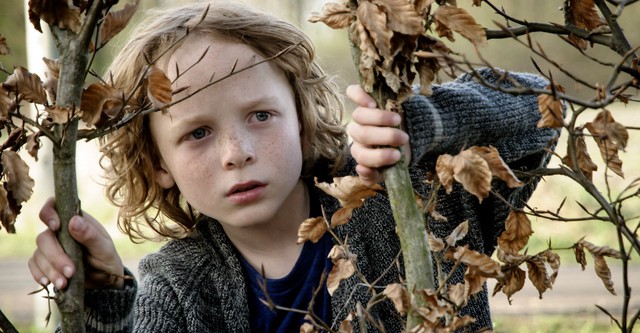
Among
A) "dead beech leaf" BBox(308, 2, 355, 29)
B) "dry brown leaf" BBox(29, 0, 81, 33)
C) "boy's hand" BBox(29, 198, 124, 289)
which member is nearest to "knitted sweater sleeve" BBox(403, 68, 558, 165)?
"dead beech leaf" BBox(308, 2, 355, 29)

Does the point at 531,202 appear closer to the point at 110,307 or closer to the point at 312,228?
the point at 110,307

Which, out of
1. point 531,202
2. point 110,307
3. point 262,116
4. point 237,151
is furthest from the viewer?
point 531,202

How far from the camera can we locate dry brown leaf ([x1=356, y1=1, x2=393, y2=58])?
1165 mm

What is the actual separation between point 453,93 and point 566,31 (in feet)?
2.69

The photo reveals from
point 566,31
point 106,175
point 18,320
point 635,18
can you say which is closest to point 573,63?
point 635,18

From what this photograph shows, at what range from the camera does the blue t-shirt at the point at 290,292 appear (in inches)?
96.7

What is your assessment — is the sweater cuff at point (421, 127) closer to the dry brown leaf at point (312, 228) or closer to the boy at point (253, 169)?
the boy at point (253, 169)

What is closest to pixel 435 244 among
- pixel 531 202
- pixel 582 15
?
pixel 582 15

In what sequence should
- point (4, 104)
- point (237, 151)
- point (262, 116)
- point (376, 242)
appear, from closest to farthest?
point (4, 104) → point (237, 151) → point (262, 116) → point (376, 242)

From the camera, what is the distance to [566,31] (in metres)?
1.29

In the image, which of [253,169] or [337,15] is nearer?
[337,15]

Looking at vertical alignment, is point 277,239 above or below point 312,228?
below

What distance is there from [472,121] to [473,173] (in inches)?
36.9

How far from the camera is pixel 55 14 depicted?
1.27 metres
